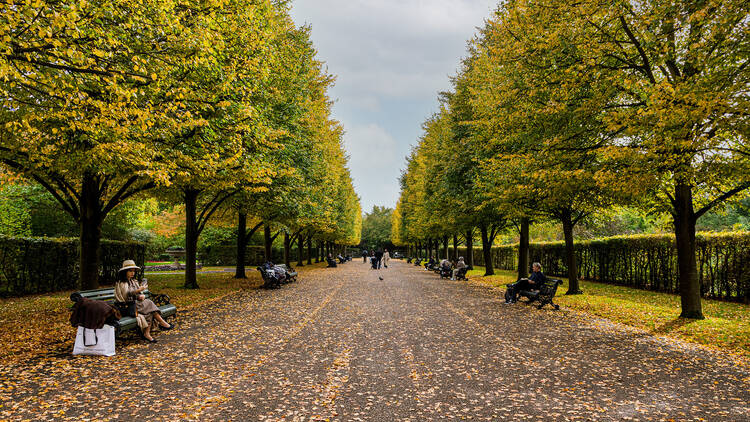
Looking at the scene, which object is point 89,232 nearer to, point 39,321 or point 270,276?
point 39,321

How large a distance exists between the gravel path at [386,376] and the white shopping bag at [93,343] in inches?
7.8

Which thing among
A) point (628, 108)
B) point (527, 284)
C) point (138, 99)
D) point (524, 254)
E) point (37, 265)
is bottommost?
point (527, 284)

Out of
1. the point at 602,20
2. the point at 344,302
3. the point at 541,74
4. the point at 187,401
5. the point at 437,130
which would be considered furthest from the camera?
the point at 437,130

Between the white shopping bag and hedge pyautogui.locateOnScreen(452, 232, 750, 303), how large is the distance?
18.1 m

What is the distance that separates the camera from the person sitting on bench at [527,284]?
12.5 metres

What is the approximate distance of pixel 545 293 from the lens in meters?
12.1

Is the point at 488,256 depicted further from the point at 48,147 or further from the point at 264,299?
the point at 48,147

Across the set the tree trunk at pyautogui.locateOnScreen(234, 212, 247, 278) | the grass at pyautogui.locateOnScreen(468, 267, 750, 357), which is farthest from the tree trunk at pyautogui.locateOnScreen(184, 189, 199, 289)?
the grass at pyautogui.locateOnScreen(468, 267, 750, 357)

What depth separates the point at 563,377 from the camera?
18.1 ft

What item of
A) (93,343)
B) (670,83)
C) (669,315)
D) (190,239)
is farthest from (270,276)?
(670,83)

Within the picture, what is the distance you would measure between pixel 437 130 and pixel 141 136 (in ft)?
85.2

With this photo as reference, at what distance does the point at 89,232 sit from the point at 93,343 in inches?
244

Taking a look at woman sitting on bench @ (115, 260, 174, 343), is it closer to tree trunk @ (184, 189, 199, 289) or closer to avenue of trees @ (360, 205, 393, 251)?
tree trunk @ (184, 189, 199, 289)

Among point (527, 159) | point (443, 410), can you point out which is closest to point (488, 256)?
point (527, 159)
